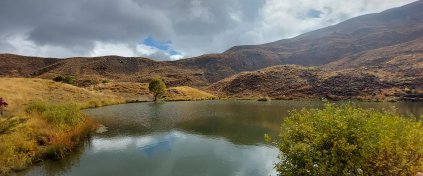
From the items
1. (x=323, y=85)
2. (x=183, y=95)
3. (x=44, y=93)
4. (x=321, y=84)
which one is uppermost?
(x=44, y=93)

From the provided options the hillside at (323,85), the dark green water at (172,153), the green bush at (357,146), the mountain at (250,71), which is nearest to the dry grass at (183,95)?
the hillside at (323,85)

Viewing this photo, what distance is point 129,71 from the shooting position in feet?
558

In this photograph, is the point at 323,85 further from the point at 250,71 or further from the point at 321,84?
the point at 250,71

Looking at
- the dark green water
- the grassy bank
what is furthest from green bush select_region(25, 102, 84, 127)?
the dark green water

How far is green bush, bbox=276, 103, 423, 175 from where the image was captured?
11.2 meters

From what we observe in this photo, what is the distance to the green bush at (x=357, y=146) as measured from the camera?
36.6 feet

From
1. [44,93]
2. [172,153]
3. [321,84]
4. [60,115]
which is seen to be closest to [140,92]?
[44,93]

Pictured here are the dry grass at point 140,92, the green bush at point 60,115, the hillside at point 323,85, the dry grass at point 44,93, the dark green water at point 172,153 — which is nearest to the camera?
the dark green water at point 172,153

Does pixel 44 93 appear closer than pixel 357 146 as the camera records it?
No

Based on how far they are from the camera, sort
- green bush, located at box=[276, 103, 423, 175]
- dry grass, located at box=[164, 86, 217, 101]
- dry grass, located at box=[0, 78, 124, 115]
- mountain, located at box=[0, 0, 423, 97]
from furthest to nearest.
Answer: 1. dry grass, located at box=[164, 86, 217, 101]
2. mountain, located at box=[0, 0, 423, 97]
3. dry grass, located at box=[0, 78, 124, 115]
4. green bush, located at box=[276, 103, 423, 175]

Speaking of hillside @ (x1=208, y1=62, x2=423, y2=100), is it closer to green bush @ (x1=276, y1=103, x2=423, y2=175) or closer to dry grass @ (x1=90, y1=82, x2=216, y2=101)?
dry grass @ (x1=90, y1=82, x2=216, y2=101)

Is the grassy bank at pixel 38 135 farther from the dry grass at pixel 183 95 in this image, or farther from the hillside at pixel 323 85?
the hillside at pixel 323 85

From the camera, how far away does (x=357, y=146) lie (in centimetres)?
1173

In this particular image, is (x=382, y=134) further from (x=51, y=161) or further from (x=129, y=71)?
(x=129, y=71)
